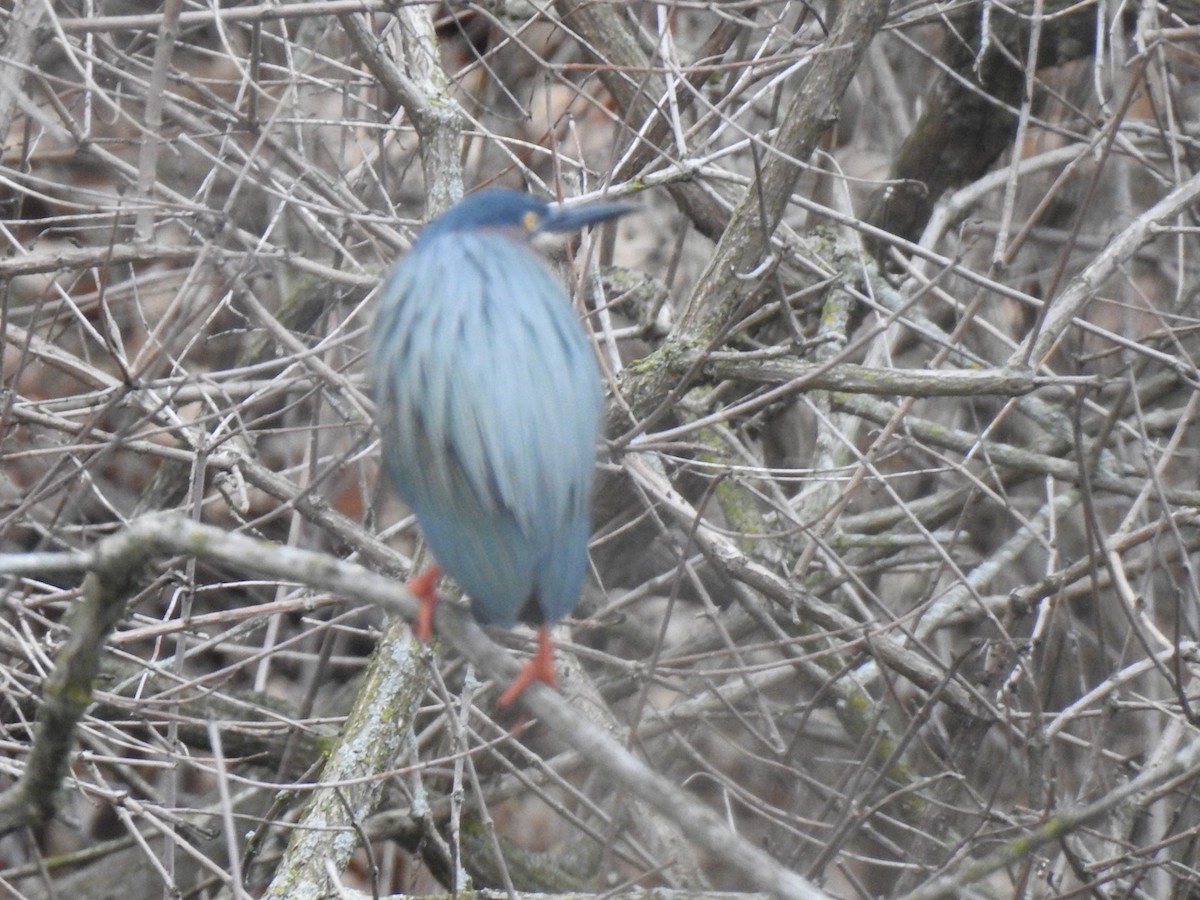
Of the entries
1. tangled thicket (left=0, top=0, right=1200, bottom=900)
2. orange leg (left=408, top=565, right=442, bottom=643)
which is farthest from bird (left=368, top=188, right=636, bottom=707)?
tangled thicket (left=0, top=0, right=1200, bottom=900)

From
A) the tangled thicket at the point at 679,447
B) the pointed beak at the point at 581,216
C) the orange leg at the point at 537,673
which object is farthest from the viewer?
the tangled thicket at the point at 679,447

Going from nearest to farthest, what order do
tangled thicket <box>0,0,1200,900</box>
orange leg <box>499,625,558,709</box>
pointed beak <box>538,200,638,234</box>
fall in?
orange leg <box>499,625,558,709</box>
pointed beak <box>538,200,638,234</box>
tangled thicket <box>0,0,1200,900</box>

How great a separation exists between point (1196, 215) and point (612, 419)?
241 cm

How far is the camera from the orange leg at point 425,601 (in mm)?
2233

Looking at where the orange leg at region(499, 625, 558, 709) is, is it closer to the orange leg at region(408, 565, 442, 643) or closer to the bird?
the bird

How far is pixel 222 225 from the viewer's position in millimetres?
2723

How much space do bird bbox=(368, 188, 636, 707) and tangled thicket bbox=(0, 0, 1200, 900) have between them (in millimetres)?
256

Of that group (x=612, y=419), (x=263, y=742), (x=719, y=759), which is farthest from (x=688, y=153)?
(x=719, y=759)

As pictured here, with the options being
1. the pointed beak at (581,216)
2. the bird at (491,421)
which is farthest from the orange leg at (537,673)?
the pointed beak at (581,216)

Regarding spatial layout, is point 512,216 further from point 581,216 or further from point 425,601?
point 425,601

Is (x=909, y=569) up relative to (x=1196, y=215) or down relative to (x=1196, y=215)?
down

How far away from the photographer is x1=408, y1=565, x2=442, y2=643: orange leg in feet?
7.32

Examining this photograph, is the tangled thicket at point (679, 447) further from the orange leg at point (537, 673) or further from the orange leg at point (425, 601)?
the orange leg at point (425, 601)

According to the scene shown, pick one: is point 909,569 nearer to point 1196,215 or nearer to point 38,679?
point 1196,215
